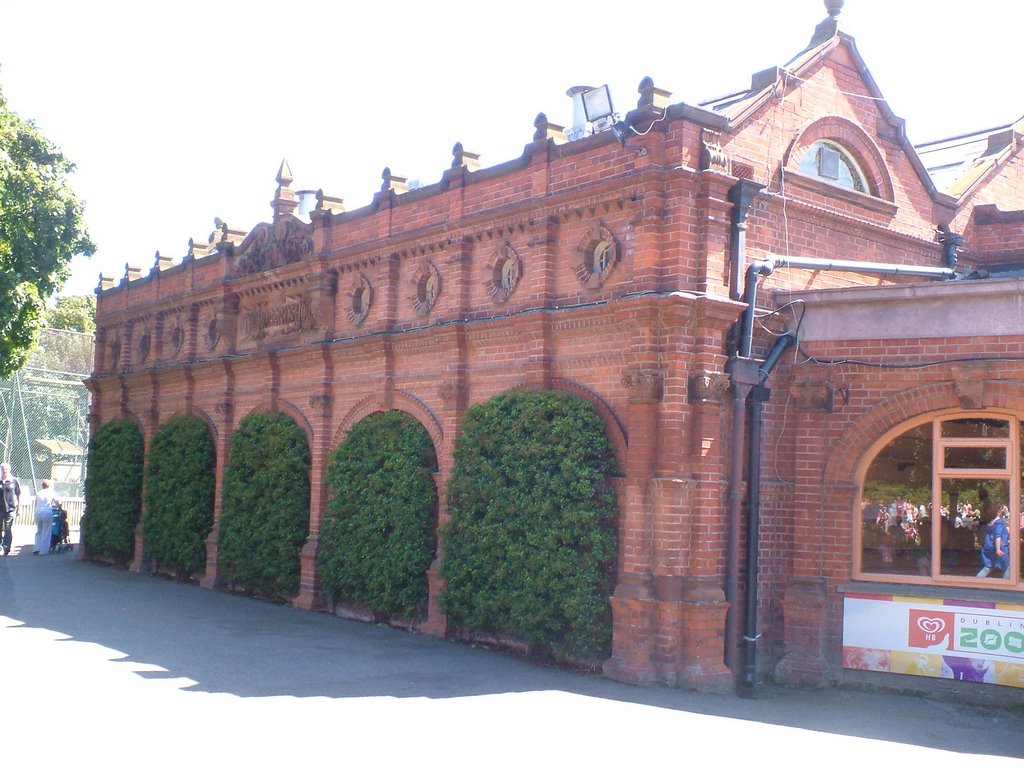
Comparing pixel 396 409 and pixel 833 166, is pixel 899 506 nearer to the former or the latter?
pixel 833 166

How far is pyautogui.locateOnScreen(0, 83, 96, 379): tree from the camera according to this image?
23047 millimetres

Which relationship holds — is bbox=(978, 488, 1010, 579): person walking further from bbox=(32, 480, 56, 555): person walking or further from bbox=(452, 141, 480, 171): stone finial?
bbox=(32, 480, 56, 555): person walking

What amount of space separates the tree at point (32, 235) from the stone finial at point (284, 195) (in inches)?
226

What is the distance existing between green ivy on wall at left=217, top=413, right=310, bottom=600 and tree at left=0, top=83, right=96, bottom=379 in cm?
721

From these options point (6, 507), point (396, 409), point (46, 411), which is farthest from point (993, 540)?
point (46, 411)

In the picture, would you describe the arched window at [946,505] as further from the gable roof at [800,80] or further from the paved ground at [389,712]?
the gable roof at [800,80]

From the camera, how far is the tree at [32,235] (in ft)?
75.6

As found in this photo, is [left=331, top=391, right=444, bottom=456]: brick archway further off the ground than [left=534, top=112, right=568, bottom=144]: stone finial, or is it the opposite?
[left=534, top=112, right=568, bottom=144]: stone finial

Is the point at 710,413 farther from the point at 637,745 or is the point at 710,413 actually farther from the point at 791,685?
the point at 637,745

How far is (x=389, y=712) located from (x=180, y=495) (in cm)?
1236

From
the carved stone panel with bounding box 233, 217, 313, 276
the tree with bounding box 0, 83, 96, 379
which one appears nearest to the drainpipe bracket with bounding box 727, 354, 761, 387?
the carved stone panel with bounding box 233, 217, 313, 276

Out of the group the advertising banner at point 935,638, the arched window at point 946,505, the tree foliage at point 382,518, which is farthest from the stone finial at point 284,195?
the advertising banner at point 935,638

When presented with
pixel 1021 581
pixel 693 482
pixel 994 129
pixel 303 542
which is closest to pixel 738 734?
pixel 693 482

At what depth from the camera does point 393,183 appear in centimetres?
1652
